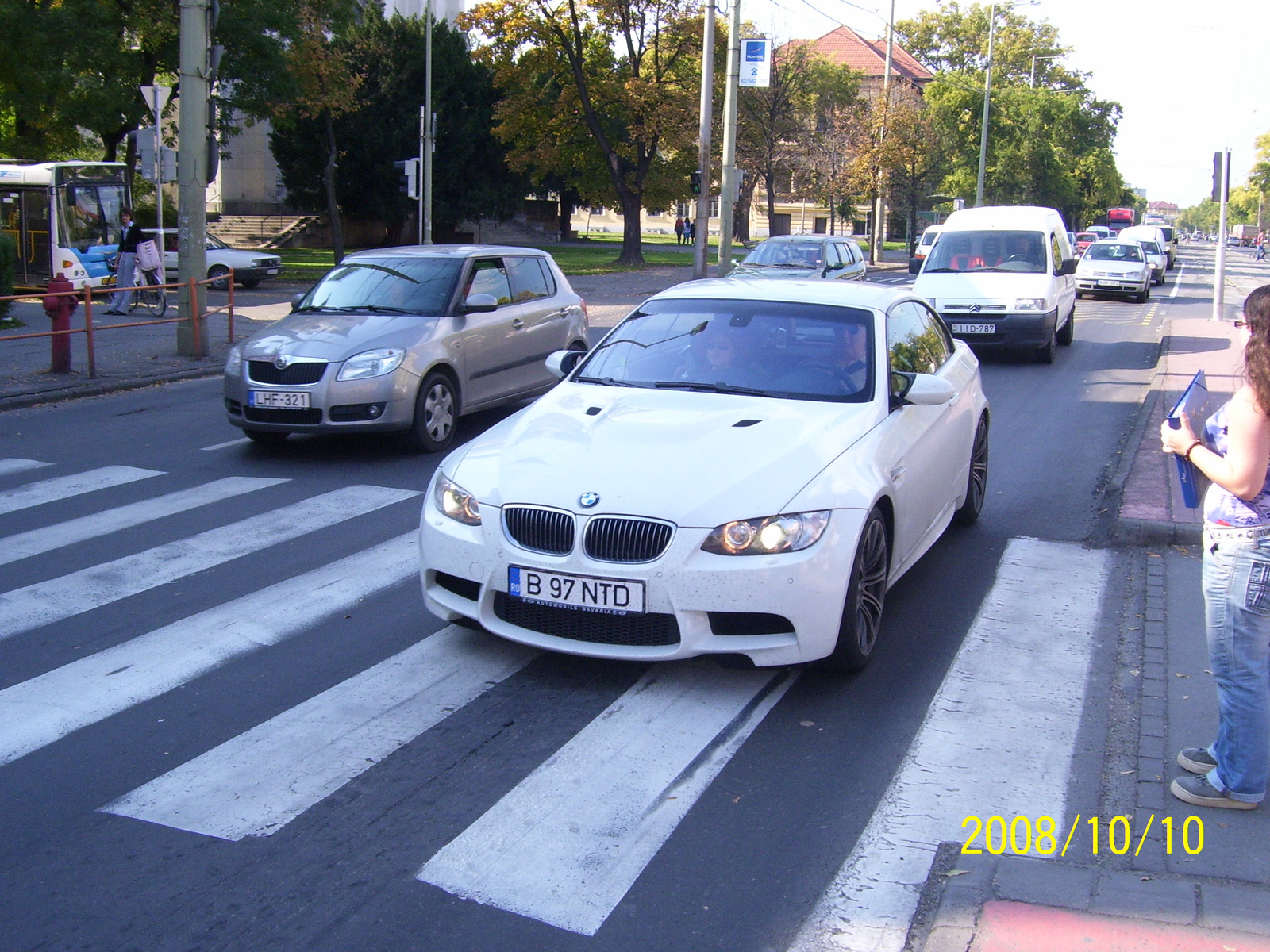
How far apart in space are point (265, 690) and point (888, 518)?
112 inches

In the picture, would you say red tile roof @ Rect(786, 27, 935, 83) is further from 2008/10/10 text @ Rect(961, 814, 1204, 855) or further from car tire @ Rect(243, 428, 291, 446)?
2008/10/10 text @ Rect(961, 814, 1204, 855)

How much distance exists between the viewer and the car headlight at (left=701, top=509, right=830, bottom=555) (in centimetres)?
469

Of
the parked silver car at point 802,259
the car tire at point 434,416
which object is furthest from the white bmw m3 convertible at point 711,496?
the parked silver car at point 802,259

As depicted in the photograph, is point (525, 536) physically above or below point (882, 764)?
above

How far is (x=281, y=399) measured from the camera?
9.40 m

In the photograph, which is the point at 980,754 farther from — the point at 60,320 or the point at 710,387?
the point at 60,320

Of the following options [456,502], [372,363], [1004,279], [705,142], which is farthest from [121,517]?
[705,142]

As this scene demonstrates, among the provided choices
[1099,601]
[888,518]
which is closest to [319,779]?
[888,518]

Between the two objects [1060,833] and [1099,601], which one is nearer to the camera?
[1060,833]

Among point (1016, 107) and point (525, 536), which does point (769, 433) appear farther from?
point (1016, 107)

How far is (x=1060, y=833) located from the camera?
379 centimetres

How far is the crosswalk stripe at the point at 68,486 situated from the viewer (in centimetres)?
834

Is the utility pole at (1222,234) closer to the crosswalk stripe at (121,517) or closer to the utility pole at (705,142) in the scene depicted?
the utility pole at (705,142)

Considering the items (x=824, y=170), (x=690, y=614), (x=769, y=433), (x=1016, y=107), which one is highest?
(x=1016, y=107)
